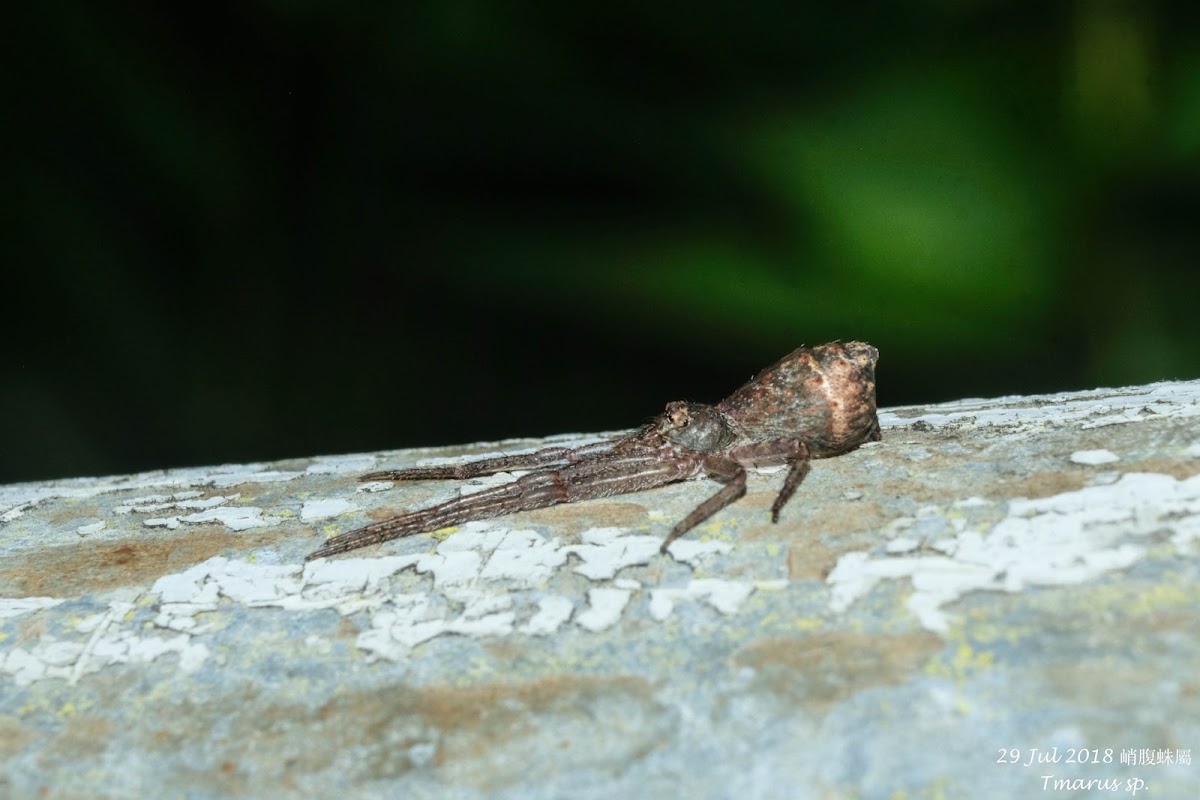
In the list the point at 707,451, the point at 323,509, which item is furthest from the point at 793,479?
the point at 323,509

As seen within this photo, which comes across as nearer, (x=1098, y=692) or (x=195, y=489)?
(x=1098, y=692)

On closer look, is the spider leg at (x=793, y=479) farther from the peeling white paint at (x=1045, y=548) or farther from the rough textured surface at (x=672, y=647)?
the peeling white paint at (x=1045, y=548)

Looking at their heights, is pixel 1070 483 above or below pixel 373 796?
above

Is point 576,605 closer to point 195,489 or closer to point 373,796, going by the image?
point 373,796

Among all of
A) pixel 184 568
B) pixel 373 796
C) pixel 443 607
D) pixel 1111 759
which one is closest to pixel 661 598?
pixel 443 607

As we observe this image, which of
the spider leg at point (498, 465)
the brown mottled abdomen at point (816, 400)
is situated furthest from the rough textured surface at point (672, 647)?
the spider leg at point (498, 465)

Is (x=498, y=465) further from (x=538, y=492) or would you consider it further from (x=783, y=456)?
(x=783, y=456)
